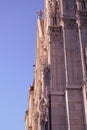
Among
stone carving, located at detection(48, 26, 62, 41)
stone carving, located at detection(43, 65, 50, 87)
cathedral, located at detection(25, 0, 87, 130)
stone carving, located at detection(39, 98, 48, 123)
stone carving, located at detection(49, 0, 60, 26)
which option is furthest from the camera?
stone carving, located at detection(49, 0, 60, 26)

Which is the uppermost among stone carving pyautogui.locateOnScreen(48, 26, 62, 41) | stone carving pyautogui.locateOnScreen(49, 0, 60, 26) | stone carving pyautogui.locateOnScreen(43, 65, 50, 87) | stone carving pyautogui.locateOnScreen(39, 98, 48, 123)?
stone carving pyautogui.locateOnScreen(49, 0, 60, 26)

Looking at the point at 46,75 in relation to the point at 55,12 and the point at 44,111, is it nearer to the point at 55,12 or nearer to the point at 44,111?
the point at 44,111

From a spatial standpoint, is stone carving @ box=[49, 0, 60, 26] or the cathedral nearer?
the cathedral

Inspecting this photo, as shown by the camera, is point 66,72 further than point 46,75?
No

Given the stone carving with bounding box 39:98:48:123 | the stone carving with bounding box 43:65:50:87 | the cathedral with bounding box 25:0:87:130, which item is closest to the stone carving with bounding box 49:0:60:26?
the cathedral with bounding box 25:0:87:130

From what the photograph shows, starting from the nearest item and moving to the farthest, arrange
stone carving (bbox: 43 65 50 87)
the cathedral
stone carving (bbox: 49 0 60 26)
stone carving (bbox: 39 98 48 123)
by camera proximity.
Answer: the cathedral, stone carving (bbox: 39 98 48 123), stone carving (bbox: 43 65 50 87), stone carving (bbox: 49 0 60 26)

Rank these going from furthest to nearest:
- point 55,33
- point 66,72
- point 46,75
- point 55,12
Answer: point 55,12, point 55,33, point 46,75, point 66,72

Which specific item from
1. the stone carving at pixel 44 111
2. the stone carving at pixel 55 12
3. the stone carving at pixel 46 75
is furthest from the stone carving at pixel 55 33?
the stone carving at pixel 44 111

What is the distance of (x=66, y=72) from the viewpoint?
77.8 ft

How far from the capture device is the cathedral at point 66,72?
22.3m

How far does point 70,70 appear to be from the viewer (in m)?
23.9

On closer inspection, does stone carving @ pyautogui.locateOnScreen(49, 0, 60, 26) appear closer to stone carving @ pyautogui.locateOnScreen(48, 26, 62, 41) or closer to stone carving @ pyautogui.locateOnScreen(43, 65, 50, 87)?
Result: stone carving @ pyautogui.locateOnScreen(48, 26, 62, 41)

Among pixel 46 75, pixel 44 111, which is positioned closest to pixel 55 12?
pixel 46 75

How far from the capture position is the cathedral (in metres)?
22.3
